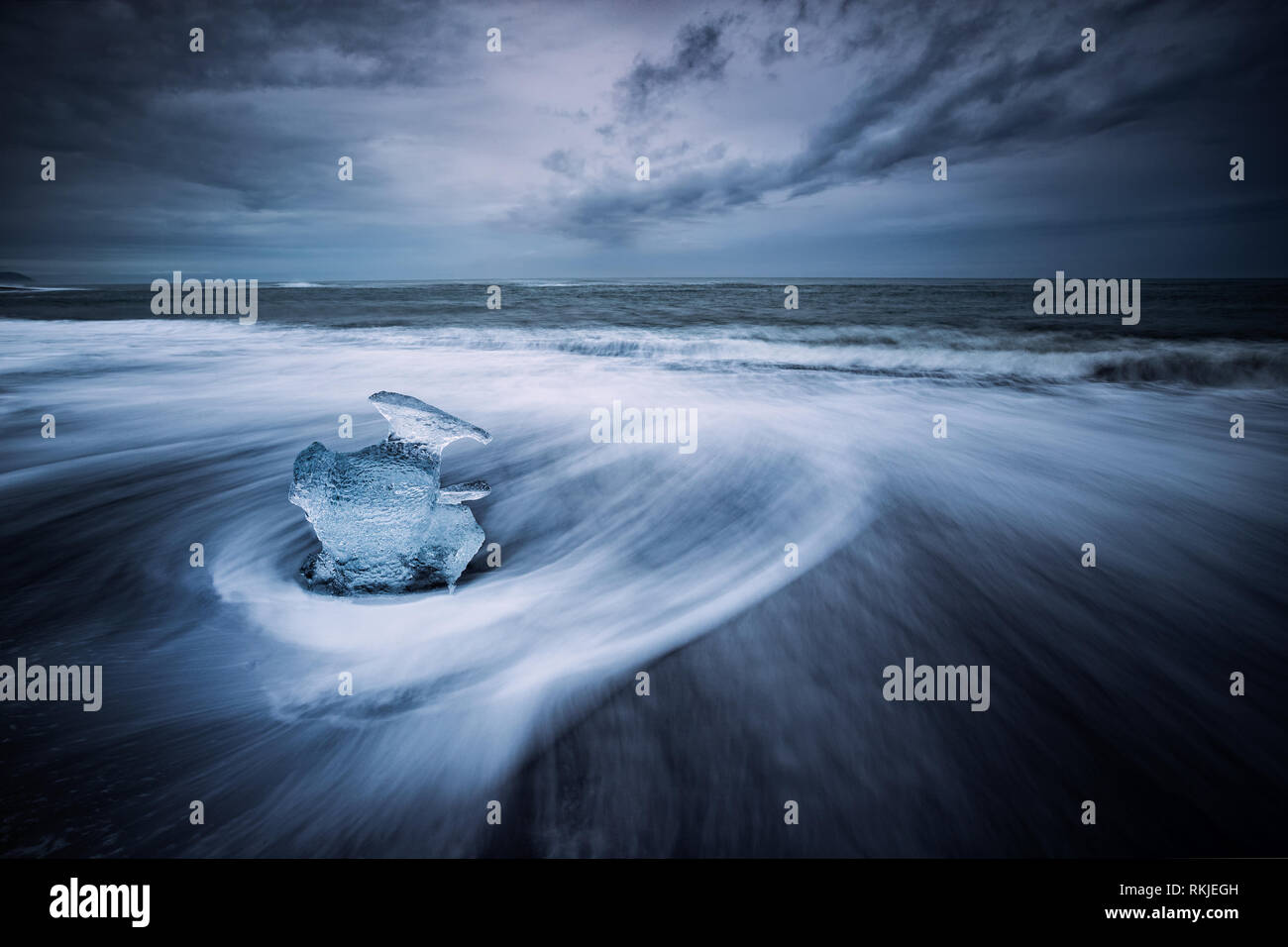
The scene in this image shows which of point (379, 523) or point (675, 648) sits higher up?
point (379, 523)

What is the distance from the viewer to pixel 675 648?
2668 mm

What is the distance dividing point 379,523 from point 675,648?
1.71m

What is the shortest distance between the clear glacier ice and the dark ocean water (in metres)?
0.15

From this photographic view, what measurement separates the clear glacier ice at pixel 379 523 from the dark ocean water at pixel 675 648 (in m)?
0.15

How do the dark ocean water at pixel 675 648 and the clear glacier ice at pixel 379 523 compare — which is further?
the clear glacier ice at pixel 379 523

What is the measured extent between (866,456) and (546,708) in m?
4.50

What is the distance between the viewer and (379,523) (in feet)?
9.23

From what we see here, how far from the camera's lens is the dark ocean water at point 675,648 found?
6.02ft

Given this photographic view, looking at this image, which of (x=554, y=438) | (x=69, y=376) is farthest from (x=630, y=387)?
(x=69, y=376)

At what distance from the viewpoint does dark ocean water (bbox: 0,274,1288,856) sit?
1.83m

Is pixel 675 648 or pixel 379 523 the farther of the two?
pixel 379 523

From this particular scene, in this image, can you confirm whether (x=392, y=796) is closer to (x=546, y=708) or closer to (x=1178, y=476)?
(x=546, y=708)

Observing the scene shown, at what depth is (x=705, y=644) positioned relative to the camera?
2686mm

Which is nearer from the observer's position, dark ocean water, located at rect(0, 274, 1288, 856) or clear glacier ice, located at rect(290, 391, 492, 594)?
dark ocean water, located at rect(0, 274, 1288, 856)
